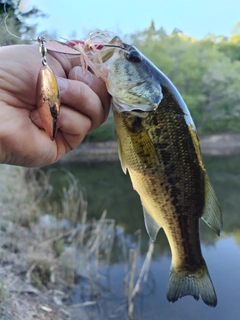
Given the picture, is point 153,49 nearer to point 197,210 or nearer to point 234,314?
point 234,314

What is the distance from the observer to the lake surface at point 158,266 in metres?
5.68

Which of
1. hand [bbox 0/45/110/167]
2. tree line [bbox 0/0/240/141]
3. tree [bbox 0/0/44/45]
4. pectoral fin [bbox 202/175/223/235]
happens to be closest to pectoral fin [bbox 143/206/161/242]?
pectoral fin [bbox 202/175/223/235]

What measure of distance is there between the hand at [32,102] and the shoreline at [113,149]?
19828 millimetres

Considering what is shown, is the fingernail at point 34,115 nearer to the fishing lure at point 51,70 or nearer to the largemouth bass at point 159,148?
the fishing lure at point 51,70

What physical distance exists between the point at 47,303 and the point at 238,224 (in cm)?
624

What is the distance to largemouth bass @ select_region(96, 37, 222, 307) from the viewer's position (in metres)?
1.67

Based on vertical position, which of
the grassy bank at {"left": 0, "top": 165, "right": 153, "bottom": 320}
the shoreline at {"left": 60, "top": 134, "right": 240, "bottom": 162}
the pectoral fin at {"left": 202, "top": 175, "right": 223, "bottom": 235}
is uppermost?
the pectoral fin at {"left": 202, "top": 175, "right": 223, "bottom": 235}

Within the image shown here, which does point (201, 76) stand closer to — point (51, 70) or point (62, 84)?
point (62, 84)

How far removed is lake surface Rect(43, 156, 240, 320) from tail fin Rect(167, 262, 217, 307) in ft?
12.8

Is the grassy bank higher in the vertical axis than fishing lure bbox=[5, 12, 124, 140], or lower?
lower

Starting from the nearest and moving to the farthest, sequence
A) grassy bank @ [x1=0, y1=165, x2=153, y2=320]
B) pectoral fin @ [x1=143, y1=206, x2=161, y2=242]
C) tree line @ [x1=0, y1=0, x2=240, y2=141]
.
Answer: pectoral fin @ [x1=143, y1=206, x2=161, y2=242]
grassy bank @ [x1=0, y1=165, x2=153, y2=320]
tree line @ [x1=0, y1=0, x2=240, y2=141]

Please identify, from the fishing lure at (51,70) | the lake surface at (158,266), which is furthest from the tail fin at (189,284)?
the lake surface at (158,266)

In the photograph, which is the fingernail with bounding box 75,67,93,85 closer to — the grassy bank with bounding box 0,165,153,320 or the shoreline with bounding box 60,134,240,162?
the grassy bank with bounding box 0,165,153,320

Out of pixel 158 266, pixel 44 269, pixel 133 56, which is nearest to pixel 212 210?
pixel 133 56
